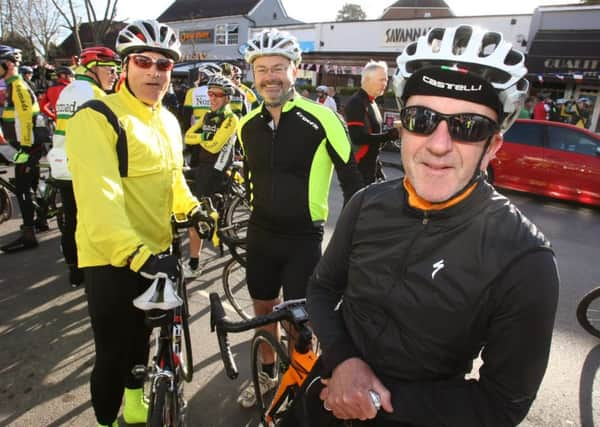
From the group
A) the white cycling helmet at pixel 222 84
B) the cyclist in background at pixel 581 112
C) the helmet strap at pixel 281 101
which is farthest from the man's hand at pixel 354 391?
the cyclist in background at pixel 581 112

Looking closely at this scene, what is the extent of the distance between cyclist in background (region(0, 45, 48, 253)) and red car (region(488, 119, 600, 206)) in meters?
8.99

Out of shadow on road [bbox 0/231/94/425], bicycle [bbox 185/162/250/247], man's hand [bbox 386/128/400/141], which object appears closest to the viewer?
shadow on road [bbox 0/231/94/425]

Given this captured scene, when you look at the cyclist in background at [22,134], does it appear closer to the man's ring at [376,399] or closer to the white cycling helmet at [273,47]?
the white cycling helmet at [273,47]

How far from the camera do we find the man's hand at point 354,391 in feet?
3.84

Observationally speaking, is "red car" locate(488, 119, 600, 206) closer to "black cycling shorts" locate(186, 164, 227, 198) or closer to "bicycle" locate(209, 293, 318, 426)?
"black cycling shorts" locate(186, 164, 227, 198)

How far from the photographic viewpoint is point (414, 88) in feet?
4.24

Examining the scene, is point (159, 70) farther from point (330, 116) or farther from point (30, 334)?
point (30, 334)

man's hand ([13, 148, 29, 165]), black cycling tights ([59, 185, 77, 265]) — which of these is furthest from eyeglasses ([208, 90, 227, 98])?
man's hand ([13, 148, 29, 165])

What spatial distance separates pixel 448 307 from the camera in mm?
1128

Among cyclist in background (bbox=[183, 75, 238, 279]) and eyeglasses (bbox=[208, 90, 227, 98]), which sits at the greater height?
eyeglasses (bbox=[208, 90, 227, 98])

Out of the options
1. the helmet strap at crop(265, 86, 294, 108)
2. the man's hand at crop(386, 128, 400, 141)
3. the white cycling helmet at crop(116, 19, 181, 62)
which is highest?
the white cycling helmet at crop(116, 19, 181, 62)

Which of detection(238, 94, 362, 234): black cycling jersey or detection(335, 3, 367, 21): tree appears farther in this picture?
detection(335, 3, 367, 21): tree

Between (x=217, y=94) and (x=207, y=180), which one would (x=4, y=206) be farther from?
(x=217, y=94)

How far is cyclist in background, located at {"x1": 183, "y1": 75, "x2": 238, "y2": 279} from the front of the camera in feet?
16.9
